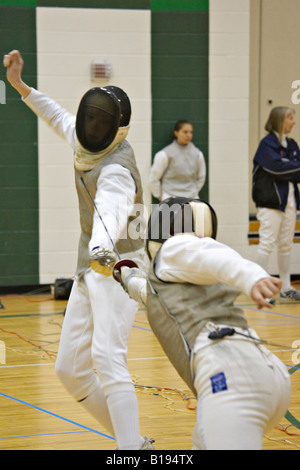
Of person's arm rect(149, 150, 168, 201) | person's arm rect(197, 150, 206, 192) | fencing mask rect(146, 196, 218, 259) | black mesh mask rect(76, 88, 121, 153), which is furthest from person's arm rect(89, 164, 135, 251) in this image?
person's arm rect(197, 150, 206, 192)

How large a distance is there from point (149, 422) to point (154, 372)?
914 mm

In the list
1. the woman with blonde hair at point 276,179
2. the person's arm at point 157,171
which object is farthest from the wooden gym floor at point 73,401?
the person's arm at point 157,171

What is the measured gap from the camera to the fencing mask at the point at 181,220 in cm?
206

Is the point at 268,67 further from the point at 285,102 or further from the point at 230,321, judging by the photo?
the point at 230,321

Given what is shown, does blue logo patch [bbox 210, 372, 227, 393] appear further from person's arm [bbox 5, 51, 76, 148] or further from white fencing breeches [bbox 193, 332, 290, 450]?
person's arm [bbox 5, 51, 76, 148]

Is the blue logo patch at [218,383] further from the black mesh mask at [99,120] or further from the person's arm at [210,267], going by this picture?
the black mesh mask at [99,120]

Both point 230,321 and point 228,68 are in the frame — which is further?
point 228,68

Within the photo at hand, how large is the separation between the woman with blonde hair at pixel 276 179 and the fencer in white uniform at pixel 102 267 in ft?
12.3

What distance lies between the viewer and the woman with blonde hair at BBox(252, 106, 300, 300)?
639 centimetres

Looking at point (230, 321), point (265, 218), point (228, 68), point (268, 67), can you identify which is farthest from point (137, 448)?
point (268, 67)

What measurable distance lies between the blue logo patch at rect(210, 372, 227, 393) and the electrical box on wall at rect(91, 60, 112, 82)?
5778 millimetres

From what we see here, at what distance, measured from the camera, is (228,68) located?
24.7 feet

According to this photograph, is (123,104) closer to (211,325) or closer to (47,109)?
(47,109)
